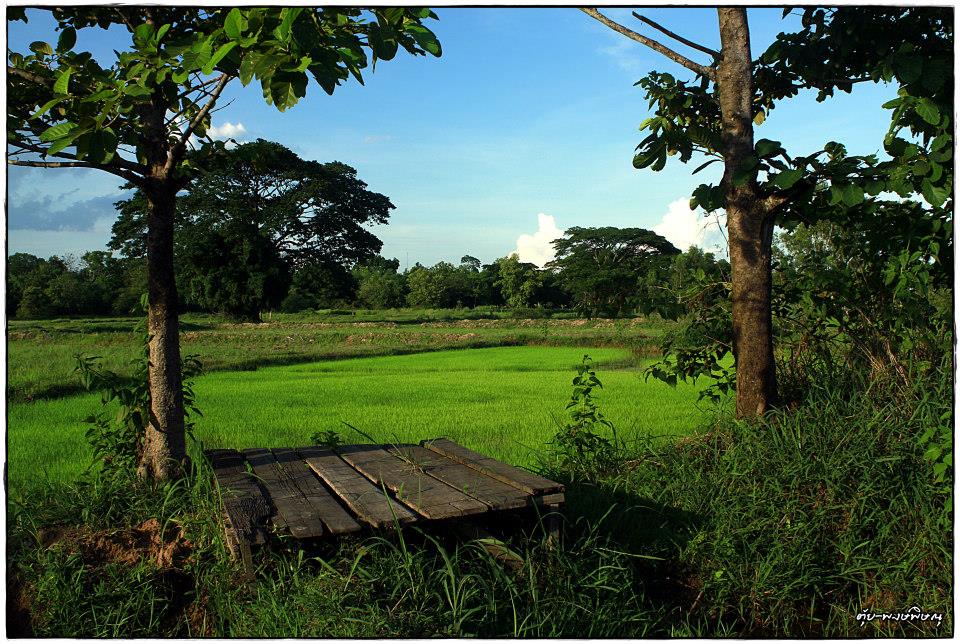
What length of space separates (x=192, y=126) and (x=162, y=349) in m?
1.32

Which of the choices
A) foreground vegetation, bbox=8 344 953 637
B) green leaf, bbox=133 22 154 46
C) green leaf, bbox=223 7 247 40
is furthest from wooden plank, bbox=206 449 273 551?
green leaf, bbox=133 22 154 46

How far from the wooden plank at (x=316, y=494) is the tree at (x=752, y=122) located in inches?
114

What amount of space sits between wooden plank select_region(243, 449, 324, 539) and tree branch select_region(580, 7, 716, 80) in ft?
12.7

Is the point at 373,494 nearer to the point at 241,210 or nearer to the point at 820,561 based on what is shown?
the point at 820,561

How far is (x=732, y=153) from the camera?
189 inches

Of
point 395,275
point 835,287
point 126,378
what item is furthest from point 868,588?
point 395,275

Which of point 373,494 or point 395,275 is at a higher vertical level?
point 395,275

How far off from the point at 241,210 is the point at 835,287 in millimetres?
29853

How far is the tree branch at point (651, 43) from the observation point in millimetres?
5059

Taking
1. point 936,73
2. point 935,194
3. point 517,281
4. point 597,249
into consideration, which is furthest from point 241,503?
point 597,249

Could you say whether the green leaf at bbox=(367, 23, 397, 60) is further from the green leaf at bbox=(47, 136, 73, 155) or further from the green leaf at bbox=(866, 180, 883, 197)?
the green leaf at bbox=(866, 180, 883, 197)

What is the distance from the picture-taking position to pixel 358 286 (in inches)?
1576

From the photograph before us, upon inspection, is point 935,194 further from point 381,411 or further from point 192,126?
point 381,411

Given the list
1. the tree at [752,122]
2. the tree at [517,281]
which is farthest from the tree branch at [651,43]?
the tree at [517,281]
